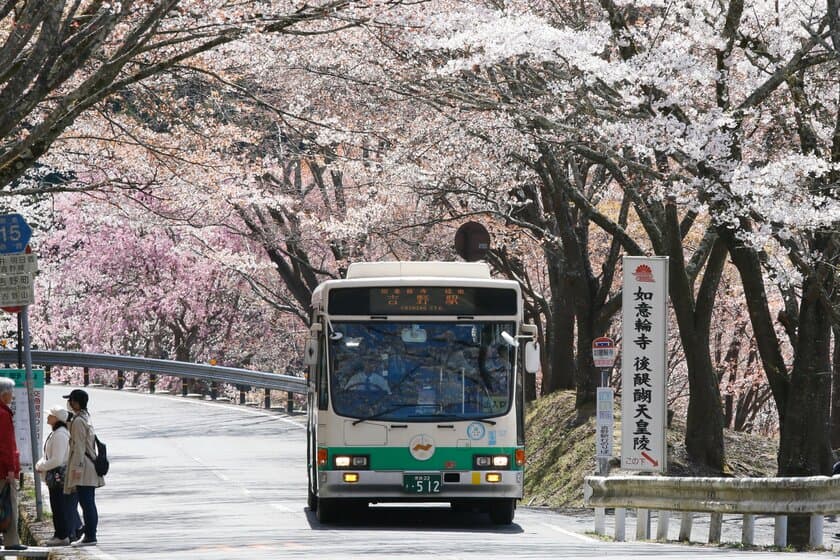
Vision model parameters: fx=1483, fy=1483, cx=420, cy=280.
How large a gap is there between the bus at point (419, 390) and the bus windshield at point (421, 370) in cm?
1

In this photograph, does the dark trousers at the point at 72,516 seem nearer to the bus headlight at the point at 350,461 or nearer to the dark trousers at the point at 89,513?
the dark trousers at the point at 89,513

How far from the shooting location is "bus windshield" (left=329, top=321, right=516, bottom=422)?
16.6 m

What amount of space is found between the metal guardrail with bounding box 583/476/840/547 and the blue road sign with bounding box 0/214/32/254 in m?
7.42

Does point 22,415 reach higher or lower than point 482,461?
higher

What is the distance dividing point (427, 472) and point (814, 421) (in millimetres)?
6856

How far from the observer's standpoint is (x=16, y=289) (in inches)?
680

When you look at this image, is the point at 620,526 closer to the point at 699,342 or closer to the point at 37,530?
the point at 37,530

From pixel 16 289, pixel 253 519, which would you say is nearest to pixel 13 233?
pixel 16 289

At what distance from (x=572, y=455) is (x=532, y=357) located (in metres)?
11.5

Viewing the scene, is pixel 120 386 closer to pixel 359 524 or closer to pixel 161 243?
pixel 161 243

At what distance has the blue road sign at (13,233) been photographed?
17.6 m

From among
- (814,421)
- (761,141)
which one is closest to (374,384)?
(814,421)

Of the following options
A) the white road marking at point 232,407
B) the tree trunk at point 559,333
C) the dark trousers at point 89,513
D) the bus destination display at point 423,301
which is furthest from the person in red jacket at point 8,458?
the white road marking at point 232,407

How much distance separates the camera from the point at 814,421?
20750mm
